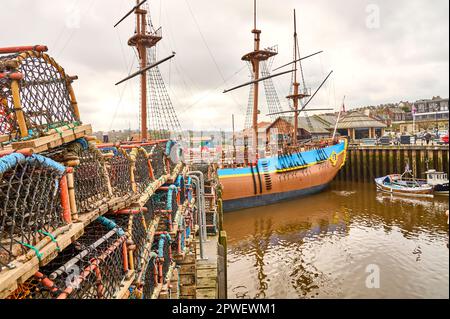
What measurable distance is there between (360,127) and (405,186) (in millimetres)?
20098

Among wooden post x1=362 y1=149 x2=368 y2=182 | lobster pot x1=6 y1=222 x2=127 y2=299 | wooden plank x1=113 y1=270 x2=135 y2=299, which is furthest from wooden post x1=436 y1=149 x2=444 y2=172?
lobster pot x1=6 y1=222 x2=127 y2=299

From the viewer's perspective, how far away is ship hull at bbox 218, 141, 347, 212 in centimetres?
2000

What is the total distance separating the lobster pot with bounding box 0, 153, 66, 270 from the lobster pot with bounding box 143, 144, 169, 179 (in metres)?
3.55

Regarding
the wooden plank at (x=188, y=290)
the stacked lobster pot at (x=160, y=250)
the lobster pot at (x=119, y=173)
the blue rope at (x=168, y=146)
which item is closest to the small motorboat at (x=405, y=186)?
the blue rope at (x=168, y=146)

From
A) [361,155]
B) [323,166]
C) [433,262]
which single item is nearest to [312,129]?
[361,155]

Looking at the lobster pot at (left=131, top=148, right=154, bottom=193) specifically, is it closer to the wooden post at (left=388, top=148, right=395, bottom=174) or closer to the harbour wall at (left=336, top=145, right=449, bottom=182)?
the harbour wall at (left=336, top=145, right=449, bottom=182)

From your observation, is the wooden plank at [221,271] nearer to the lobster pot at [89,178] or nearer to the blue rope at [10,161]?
the lobster pot at [89,178]

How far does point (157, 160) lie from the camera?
690 centimetres

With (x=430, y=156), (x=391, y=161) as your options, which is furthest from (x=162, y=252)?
(x=391, y=161)

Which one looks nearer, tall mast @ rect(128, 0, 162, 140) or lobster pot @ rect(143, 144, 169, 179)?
lobster pot @ rect(143, 144, 169, 179)

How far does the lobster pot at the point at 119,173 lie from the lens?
4.48 meters

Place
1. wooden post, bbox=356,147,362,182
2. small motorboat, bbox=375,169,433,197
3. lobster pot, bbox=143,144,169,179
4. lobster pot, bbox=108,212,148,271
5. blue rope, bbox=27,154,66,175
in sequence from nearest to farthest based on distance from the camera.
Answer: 1. blue rope, bbox=27,154,66,175
2. lobster pot, bbox=108,212,148,271
3. lobster pot, bbox=143,144,169,179
4. small motorboat, bbox=375,169,433,197
5. wooden post, bbox=356,147,362,182

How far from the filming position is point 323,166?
82.5 feet
